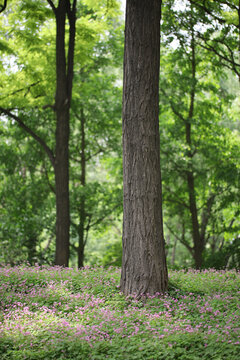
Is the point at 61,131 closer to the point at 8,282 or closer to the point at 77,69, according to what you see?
the point at 8,282

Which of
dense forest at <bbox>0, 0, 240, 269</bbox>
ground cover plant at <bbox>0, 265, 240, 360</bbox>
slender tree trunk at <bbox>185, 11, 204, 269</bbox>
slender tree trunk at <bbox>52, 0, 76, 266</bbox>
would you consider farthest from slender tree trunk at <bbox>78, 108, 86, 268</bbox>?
ground cover plant at <bbox>0, 265, 240, 360</bbox>

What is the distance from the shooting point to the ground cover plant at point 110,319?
144 inches

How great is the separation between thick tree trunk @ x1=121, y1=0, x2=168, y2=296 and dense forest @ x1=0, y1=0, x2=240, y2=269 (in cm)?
385

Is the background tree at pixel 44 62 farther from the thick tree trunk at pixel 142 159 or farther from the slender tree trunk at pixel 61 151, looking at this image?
the thick tree trunk at pixel 142 159

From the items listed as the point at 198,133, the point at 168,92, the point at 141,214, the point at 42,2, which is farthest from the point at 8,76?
the point at 141,214

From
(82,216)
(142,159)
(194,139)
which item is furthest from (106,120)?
(142,159)

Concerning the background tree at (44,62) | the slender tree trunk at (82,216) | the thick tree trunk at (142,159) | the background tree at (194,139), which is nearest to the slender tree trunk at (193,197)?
the background tree at (194,139)

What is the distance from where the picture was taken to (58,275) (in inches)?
249

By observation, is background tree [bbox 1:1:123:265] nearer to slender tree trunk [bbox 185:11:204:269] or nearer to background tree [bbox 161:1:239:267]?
background tree [bbox 161:1:239:267]

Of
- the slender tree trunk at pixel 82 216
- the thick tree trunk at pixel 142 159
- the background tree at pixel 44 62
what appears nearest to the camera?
the thick tree trunk at pixel 142 159

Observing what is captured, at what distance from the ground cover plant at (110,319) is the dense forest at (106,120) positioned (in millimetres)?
4729

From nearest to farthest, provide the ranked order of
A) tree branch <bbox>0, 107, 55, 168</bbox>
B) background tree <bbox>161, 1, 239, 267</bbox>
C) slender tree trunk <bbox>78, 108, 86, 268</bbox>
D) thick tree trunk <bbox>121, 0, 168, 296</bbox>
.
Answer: thick tree trunk <bbox>121, 0, 168, 296</bbox>, tree branch <bbox>0, 107, 55, 168</bbox>, background tree <bbox>161, 1, 239, 267</bbox>, slender tree trunk <bbox>78, 108, 86, 268</bbox>

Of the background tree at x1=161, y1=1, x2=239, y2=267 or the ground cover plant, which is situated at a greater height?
the background tree at x1=161, y1=1, x2=239, y2=267

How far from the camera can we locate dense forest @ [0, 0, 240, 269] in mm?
10406
